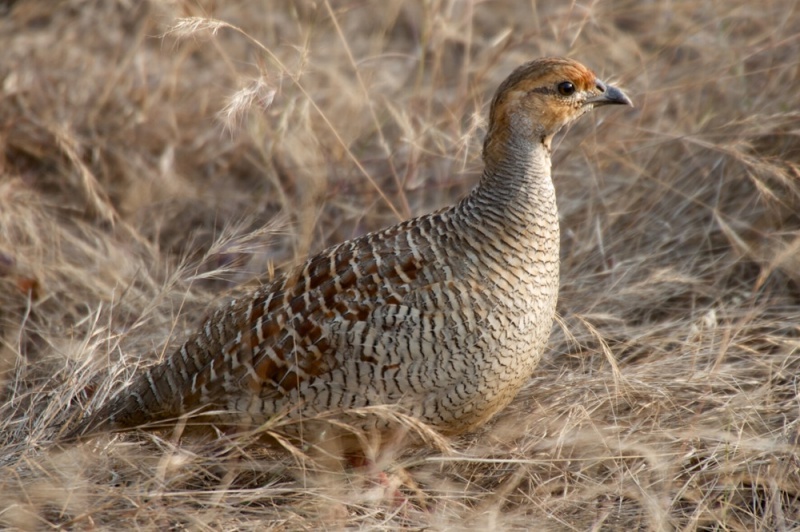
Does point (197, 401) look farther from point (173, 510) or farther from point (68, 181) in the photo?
point (68, 181)

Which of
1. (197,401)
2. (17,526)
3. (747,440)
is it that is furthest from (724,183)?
(17,526)

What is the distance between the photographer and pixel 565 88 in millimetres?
3543

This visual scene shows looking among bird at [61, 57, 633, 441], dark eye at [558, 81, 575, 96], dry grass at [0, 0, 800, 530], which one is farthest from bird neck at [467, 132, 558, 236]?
dry grass at [0, 0, 800, 530]

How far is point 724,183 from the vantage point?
16.2ft

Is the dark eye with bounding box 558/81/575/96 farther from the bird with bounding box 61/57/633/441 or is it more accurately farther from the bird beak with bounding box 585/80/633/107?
the bird beak with bounding box 585/80/633/107

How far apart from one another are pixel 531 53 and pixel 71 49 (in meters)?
3.10

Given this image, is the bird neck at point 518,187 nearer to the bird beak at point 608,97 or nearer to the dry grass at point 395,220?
the bird beak at point 608,97

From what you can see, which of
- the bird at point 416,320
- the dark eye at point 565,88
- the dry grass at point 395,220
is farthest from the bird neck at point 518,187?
the dry grass at point 395,220

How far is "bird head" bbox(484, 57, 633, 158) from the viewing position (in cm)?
350

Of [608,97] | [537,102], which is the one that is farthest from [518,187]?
[608,97]

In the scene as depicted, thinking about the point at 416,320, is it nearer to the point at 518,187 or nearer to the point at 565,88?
the point at 518,187

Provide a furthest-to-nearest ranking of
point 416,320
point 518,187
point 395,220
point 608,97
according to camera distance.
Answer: point 395,220 < point 608,97 < point 518,187 < point 416,320

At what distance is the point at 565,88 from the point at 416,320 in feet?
3.44

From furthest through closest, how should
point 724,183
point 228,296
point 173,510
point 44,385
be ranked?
point 724,183, point 228,296, point 44,385, point 173,510
